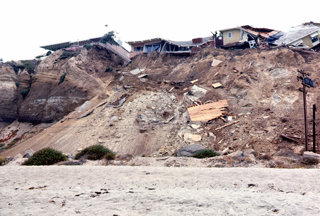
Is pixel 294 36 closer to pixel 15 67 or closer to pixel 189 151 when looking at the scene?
Answer: pixel 189 151

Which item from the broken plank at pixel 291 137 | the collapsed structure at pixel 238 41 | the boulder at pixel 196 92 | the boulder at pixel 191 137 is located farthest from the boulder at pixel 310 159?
the collapsed structure at pixel 238 41

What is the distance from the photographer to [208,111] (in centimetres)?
2569

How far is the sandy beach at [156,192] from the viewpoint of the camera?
6.04 metres

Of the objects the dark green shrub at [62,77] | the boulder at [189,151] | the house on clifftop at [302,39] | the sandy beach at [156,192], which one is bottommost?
the boulder at [189,151]

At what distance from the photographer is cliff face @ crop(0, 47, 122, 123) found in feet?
125

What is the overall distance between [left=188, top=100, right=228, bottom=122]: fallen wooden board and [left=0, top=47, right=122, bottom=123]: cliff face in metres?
16.7

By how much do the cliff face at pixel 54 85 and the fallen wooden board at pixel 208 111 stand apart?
1672 centimetres

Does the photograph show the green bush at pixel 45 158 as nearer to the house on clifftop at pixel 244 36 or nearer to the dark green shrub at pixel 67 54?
the house on clifftop at pixel 244 36

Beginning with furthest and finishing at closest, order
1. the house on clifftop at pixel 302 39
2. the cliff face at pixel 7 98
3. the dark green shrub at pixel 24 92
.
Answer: the dark green shrub at pixel 24 92, the cliff face at pixel 7 98, the house on clifftop at pixel 302 39

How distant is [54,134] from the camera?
28.2 metres

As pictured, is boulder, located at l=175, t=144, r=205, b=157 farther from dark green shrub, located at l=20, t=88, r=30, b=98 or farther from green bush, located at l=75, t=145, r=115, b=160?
dark green shrub, located at l=20, t=88, r=30, b=98

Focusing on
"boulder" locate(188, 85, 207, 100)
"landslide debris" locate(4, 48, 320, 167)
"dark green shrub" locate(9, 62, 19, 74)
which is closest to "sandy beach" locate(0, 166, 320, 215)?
"landslide debris" locate(4, 48, 320, 167)

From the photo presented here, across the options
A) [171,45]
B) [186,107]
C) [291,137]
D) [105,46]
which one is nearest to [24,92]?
[105,46]

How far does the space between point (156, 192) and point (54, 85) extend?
122 feet
